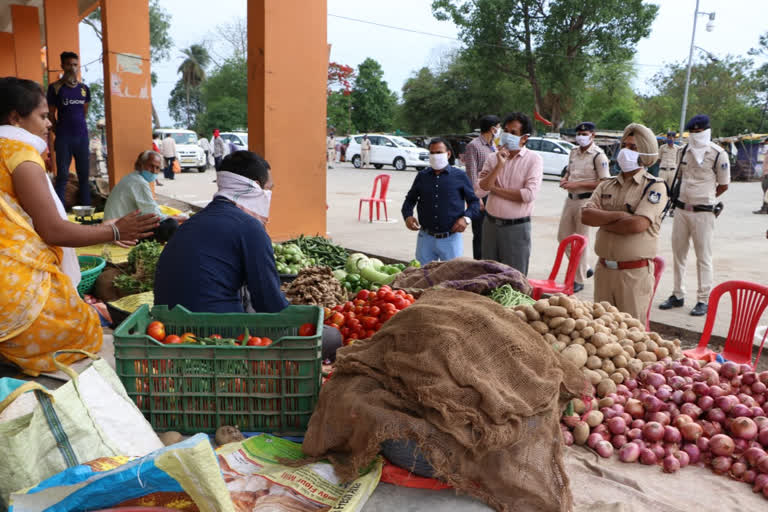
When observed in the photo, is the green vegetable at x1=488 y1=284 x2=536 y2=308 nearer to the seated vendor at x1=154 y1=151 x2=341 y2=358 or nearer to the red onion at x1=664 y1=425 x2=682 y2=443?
the red onion at x1=664 y1=425 x2=682 y2=443

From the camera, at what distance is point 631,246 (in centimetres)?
462

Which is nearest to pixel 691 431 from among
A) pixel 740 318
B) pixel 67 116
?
pixel 740 318

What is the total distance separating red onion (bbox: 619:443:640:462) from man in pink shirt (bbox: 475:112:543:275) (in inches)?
121

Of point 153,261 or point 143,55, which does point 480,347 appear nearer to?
point 153,261

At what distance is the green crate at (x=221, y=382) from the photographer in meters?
2.66

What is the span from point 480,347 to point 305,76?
5.45m

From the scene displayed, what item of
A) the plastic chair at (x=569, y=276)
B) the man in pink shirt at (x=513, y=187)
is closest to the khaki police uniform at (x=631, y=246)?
the plastic chair at (x=569, y=276)

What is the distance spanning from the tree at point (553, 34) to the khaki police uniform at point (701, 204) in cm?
2416

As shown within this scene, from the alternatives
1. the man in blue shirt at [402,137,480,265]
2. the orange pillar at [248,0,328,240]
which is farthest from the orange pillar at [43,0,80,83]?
the man in blue shirt at [402,137,480,265]

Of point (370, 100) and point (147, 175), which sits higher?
point (370, 100)

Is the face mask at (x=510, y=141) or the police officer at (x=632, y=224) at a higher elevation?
the face mask at (x=510, y=141)

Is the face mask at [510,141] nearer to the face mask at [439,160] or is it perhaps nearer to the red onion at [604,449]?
the face mask at [439,160]

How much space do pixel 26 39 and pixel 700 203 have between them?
16309mm

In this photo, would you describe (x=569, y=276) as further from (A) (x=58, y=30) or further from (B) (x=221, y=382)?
(A) (x=58, y=30)
